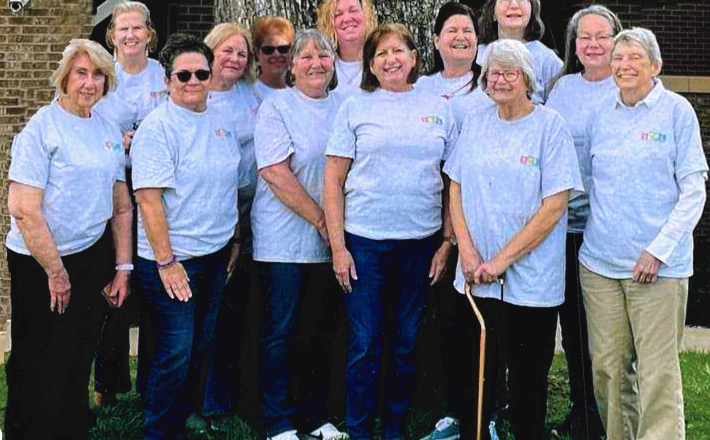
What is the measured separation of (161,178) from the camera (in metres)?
4.88

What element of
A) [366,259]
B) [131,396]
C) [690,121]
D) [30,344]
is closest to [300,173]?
[366,259]

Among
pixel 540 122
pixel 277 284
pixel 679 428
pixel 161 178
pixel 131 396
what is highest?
pixel 540 122

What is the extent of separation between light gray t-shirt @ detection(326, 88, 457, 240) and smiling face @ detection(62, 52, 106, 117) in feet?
3.46

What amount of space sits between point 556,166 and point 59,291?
86.0 inches

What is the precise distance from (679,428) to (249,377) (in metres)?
2.17

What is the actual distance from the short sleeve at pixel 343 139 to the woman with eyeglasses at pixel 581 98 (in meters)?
1.02

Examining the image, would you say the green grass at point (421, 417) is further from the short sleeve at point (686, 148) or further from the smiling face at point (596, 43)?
the smiling face at point (596, 43)

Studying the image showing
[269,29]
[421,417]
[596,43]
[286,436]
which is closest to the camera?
[596,43]

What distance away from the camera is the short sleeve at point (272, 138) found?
5191 millimetres

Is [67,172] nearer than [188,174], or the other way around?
[67,172]

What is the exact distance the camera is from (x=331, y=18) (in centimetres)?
567

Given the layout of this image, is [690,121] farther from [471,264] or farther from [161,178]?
[161,178]

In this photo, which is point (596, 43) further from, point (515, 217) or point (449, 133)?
point (515, 217)

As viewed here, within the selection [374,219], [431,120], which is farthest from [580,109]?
[374,219]
